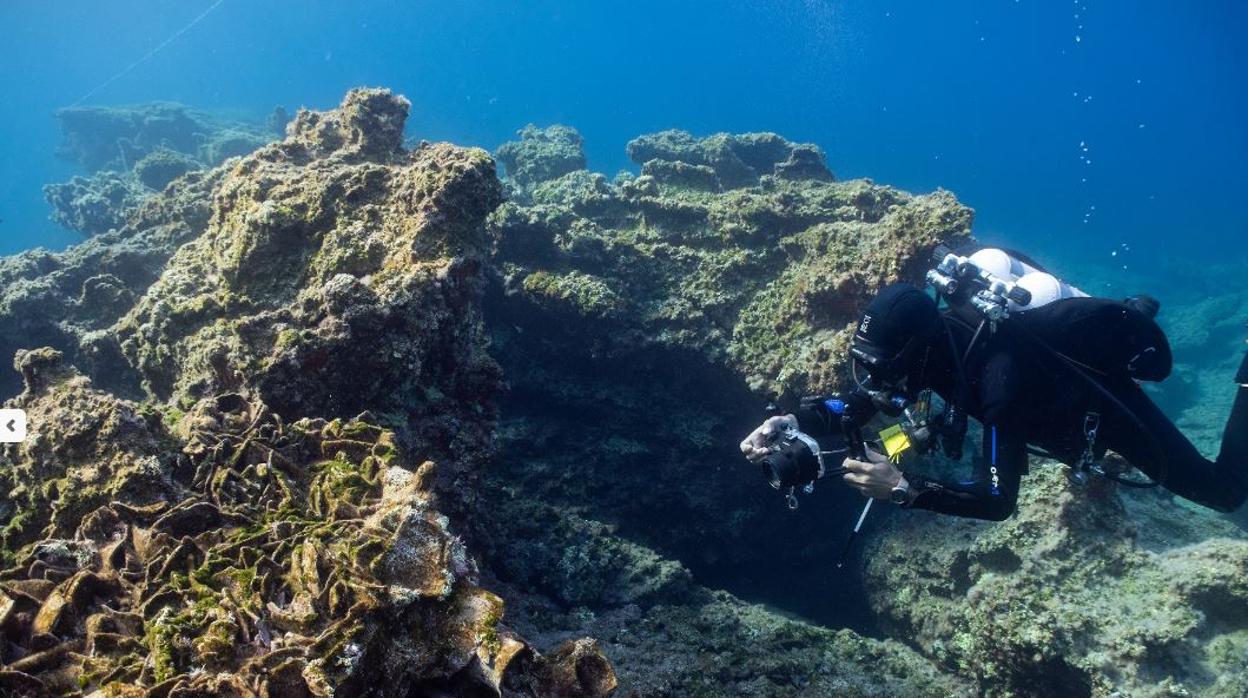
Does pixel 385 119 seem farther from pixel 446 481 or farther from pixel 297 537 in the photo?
pixel 297 537

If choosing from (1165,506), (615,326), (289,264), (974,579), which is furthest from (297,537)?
(1165,506)

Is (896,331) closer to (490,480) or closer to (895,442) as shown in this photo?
(895,442)

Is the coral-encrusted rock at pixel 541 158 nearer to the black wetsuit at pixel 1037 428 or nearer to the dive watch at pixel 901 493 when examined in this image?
the black wetsuit at pixel 1037 428

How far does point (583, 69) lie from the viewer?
149750 millimetres

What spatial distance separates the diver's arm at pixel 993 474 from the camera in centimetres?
421

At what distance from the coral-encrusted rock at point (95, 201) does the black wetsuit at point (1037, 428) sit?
21308 millimetres

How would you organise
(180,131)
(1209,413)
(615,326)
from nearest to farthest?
(615,326)
(1209,413)
(180,131)

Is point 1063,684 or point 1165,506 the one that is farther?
point 1165,506

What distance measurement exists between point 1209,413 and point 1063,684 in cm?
1690

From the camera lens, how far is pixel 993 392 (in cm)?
432

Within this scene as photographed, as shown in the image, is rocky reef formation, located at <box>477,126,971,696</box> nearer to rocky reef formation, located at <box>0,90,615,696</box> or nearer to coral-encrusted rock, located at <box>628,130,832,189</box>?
rocky reef formation, located at <box>0,90,615,696</box>

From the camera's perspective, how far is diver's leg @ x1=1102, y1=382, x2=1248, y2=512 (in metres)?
4.81

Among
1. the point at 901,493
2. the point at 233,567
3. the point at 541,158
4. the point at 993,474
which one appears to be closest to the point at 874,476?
the point at 901,493

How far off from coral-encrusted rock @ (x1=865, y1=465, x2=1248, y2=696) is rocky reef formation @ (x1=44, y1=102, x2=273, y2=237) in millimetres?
25991
